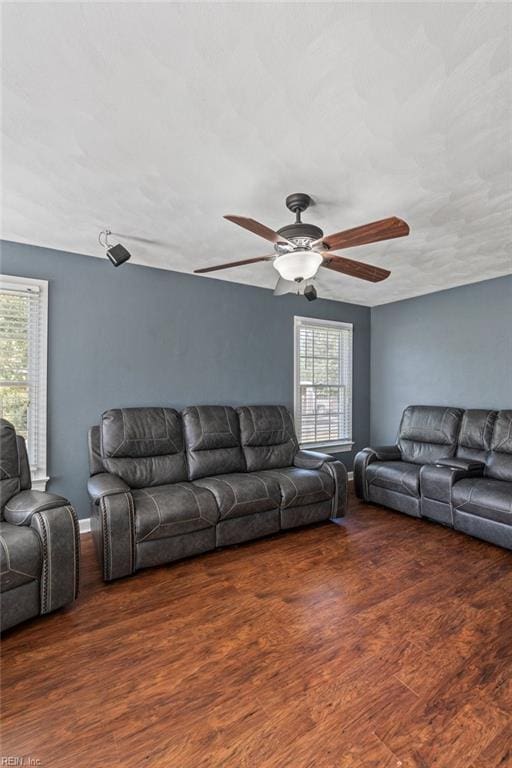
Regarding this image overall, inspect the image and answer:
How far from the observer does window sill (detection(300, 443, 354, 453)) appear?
4.96m

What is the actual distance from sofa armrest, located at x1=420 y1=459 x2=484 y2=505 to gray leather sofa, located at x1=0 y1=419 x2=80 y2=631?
3196 millimetres

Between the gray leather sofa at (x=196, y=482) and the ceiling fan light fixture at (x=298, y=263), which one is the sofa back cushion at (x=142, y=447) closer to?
the gray leather sofa at (x=196, y=482)

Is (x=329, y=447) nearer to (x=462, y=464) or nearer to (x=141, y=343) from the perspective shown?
(x=462, y=464)

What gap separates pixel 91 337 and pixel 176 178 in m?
1.88

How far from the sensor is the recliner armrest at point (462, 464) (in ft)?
12.0

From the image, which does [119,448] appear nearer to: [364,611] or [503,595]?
[364,611]

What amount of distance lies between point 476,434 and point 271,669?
3.29m

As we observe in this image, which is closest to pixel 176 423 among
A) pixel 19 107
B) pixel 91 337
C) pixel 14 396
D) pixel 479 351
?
pixel 91 337

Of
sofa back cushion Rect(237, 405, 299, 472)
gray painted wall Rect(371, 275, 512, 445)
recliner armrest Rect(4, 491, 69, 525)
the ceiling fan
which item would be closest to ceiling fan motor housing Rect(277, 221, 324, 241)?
the ceiling fan

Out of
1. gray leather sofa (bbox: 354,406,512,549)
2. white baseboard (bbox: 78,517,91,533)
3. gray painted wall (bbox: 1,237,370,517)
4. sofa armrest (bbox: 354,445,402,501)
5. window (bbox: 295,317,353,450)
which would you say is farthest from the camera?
window (bbox: 295,317,353,450)

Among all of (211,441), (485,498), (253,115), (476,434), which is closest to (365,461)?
(476,434)

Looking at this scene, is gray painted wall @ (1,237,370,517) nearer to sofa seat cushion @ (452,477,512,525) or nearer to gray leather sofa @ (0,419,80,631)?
gray leather sofa @ (0,419,80,631)

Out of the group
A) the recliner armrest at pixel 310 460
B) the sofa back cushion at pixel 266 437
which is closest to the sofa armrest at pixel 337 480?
the recliner armrest at pixel 310 460

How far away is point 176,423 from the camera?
3.69 m
